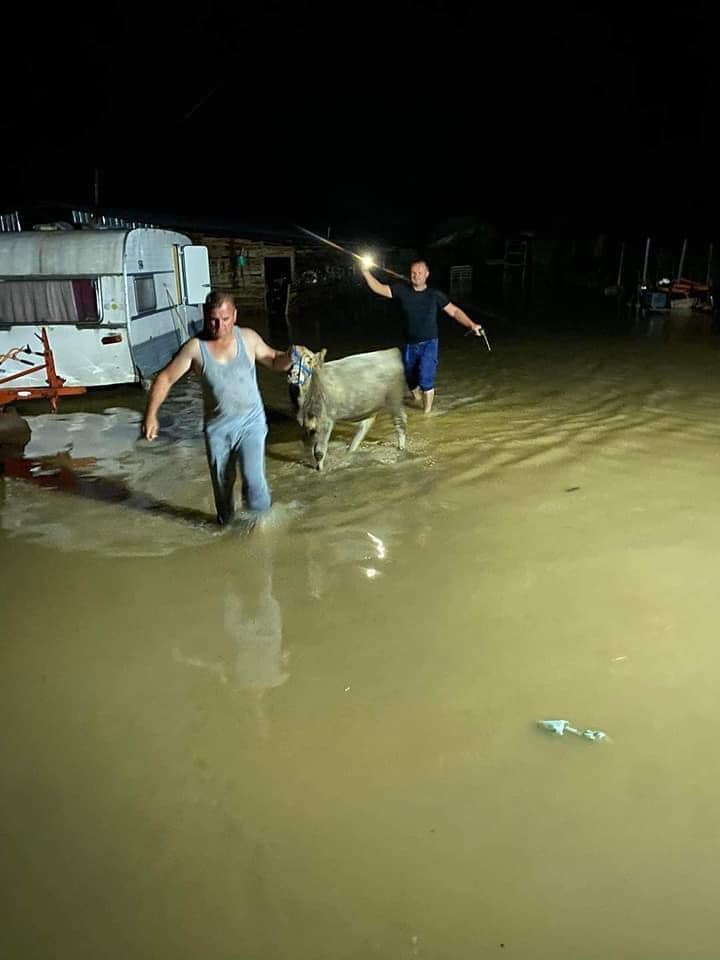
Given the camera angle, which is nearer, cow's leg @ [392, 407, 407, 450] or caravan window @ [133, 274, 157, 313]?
cow's leg @ [392, 407, 407, 450]

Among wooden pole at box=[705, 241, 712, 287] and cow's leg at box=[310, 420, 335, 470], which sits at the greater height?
wooden pole at box=[705, 241, 712, 287]

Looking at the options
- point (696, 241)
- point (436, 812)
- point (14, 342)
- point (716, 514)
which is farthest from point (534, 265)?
point (436, 812)

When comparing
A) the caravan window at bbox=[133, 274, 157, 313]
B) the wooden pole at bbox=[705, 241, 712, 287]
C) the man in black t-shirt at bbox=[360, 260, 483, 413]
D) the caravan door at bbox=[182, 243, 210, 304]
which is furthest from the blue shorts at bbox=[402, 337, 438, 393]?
the wooden pole at bbox=[705, 241, 712, 287]

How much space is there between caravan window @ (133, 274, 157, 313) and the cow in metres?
5.03

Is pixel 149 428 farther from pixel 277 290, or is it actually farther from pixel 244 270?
pixel 277 290

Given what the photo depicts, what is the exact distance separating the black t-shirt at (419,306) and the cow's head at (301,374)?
1946 millimetres

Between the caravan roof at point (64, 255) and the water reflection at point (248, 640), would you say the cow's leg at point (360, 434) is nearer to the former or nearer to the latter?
the water reflection at point (248, 640)

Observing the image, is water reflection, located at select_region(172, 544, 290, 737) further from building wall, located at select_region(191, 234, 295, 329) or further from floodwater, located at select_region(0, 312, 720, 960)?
building wall, located at select_region(191, 234, 295, 329)

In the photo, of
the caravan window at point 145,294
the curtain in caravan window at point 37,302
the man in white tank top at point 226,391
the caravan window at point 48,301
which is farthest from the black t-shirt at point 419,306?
the curtain in caravan window at point 37,302

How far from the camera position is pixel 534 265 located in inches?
1522

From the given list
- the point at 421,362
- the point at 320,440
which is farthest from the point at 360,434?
the point at 421,362

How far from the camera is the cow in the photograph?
21.4 ft

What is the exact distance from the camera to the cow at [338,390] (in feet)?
21.4

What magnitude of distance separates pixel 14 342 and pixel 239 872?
30.7 ft
